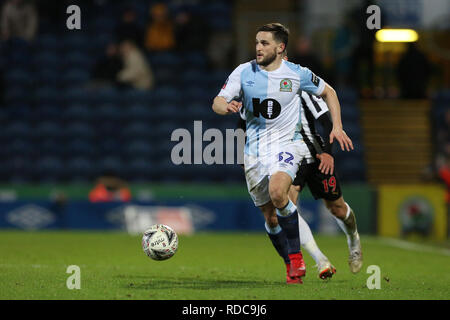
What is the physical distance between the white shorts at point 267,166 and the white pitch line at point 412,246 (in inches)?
→ 210

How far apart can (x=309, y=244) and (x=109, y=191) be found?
8.92 meters

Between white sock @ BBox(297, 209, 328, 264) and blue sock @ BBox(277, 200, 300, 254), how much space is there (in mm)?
485

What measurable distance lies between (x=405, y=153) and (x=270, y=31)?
12.3m

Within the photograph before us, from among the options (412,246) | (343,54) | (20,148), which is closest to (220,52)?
(343,54)

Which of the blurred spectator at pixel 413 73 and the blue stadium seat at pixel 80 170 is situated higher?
the blurred spectator at pixel 413 73

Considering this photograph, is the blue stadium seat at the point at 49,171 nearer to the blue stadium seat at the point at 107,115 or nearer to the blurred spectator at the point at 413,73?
the blue stadium seat at the point at 107,115

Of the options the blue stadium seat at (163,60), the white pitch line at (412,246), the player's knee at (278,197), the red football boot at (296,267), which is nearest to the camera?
the player's knee at (278,197)

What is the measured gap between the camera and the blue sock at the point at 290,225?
7.51 metres

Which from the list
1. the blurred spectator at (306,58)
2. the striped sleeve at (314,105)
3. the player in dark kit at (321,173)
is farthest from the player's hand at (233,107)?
A: the blurred spectator at (306,58)

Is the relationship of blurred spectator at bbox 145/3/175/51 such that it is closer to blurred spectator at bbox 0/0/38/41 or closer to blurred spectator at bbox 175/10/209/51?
blurred spectator at bbox 175/10/209/51

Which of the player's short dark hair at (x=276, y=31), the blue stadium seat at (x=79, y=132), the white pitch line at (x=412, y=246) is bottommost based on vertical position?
the white pitch line at (x=412, y=246)

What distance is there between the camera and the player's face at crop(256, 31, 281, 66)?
7520 millimetres

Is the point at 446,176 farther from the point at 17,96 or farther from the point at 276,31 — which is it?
the point at 17,96

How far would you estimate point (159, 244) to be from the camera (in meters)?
7.99
